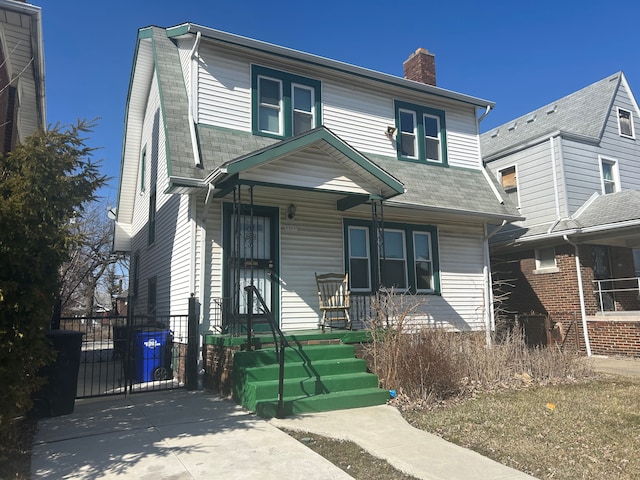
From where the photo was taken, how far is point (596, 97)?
1611cm

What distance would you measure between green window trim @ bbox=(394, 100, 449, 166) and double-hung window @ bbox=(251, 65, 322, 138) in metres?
2.34

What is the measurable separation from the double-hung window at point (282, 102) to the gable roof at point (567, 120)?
755 centimetres

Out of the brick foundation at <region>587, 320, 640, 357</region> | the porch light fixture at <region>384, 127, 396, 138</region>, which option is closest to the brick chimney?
the porch light fixture at <region>384, 127, 396, 138</region>

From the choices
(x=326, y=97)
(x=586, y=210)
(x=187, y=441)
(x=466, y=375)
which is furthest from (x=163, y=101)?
(x=586, y=210)

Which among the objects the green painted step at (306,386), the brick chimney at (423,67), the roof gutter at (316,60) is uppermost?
the brick chimney at (423,67)

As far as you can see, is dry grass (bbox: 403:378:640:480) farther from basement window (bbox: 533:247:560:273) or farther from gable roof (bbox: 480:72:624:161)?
gable roof (bbox: 480:72:624:161)

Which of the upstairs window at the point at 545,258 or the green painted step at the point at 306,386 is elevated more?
the upstairs window at the point at 545,258

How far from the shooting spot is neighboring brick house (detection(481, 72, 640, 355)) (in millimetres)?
12906

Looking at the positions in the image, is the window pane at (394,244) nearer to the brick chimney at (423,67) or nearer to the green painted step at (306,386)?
the green painted step at (306,386)

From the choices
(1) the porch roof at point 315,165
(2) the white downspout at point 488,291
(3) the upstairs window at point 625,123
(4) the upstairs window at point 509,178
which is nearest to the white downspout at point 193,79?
(1) the porch roof at point 315,165

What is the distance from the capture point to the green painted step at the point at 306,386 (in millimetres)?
6516

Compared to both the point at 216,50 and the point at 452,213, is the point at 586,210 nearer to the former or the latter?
the point at 452,213

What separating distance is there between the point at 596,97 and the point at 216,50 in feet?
43.0

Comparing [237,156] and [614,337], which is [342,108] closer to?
[237,156]
